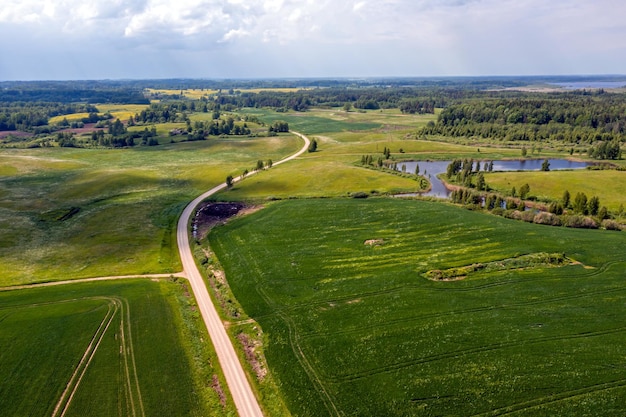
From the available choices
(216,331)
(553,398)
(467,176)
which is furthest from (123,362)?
(467,176)

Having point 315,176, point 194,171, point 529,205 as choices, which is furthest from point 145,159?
point 529,205

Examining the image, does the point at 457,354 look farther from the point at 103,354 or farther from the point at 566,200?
the point at 566,200

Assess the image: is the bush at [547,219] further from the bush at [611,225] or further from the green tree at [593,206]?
the green tree at [593,206]

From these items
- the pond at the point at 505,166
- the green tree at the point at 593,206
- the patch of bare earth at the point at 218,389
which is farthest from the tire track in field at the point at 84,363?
the pond at the point at 505,166

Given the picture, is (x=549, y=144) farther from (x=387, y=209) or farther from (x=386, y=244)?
(x=386, y=244)

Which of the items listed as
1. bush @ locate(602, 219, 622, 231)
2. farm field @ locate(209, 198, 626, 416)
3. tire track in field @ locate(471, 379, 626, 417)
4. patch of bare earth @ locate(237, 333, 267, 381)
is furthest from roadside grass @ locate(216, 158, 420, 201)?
tire track in field @ locate(471, 379, 626, 417)

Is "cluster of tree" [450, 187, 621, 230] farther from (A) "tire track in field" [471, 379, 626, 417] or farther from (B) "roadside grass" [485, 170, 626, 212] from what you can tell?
(A) "tire track in field" [471, 379, 626, 417]
